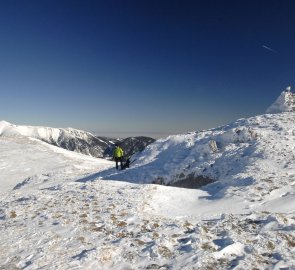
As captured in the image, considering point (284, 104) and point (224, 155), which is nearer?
point (224, 155)

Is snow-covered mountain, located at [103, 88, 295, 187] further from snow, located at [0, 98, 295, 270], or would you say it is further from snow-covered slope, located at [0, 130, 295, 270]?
snow-covered slope, located at [0, 130, 295, 270]

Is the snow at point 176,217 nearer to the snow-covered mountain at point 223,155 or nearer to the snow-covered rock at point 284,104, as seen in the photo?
the snow-covered mountain at point 223,155

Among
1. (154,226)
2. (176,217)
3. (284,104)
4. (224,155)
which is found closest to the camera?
(154,226)

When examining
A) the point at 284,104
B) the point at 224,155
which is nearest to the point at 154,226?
the point at 224,155

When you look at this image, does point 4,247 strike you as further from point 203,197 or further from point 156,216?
point 203,197

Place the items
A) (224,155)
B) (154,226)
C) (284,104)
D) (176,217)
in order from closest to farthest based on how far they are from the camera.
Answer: (154,226)
(176,217)
(224,155)
(284,104)

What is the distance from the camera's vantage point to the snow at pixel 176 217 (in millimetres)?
10500

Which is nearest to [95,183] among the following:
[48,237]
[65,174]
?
[48,237]

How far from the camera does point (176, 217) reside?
15.0 metres

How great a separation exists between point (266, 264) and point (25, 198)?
13662 mm

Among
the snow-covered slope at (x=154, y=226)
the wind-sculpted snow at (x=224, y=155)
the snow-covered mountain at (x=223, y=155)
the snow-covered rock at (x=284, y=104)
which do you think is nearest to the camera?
the snow-covered slope at (x=154, y=226)

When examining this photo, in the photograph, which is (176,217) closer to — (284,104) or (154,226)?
(154,226)

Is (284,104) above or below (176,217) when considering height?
above

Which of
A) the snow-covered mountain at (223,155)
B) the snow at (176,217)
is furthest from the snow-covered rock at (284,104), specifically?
the snow at (176,217)
